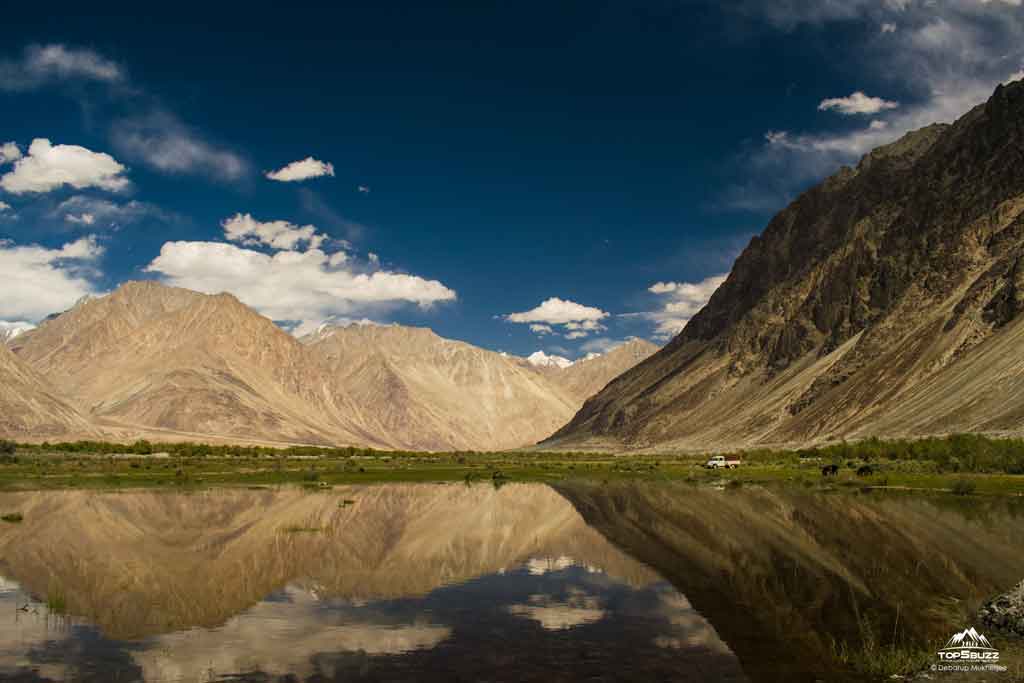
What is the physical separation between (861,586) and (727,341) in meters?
177

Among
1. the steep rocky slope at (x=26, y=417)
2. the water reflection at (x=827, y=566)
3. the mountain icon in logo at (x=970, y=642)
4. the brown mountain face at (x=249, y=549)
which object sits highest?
the steep rocky slope at (x=26, y=417)

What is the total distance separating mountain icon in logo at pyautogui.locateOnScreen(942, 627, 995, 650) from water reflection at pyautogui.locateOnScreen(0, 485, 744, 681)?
4.90 m

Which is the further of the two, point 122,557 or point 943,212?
point 943,212

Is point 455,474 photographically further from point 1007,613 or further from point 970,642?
point 970,642

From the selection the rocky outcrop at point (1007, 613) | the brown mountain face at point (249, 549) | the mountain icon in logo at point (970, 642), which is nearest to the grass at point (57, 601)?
the brown mountain face at point (249, 549)

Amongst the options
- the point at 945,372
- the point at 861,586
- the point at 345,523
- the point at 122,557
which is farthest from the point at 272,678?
the point at 945,372

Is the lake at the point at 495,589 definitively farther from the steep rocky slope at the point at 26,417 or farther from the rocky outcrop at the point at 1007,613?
the steep rocky slope at the point at 26,417

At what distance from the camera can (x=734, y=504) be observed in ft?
186

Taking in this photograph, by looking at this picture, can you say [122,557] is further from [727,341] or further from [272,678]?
[727,341]

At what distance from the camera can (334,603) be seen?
2680 centimetres

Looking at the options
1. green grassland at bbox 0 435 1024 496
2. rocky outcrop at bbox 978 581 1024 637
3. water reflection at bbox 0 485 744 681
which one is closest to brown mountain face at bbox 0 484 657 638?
water reflection at bbox 0 485 744 681

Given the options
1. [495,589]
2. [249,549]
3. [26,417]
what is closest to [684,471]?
[249,549]

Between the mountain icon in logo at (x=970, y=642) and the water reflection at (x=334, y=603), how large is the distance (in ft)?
16.1

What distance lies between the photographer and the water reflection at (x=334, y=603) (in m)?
19.1
